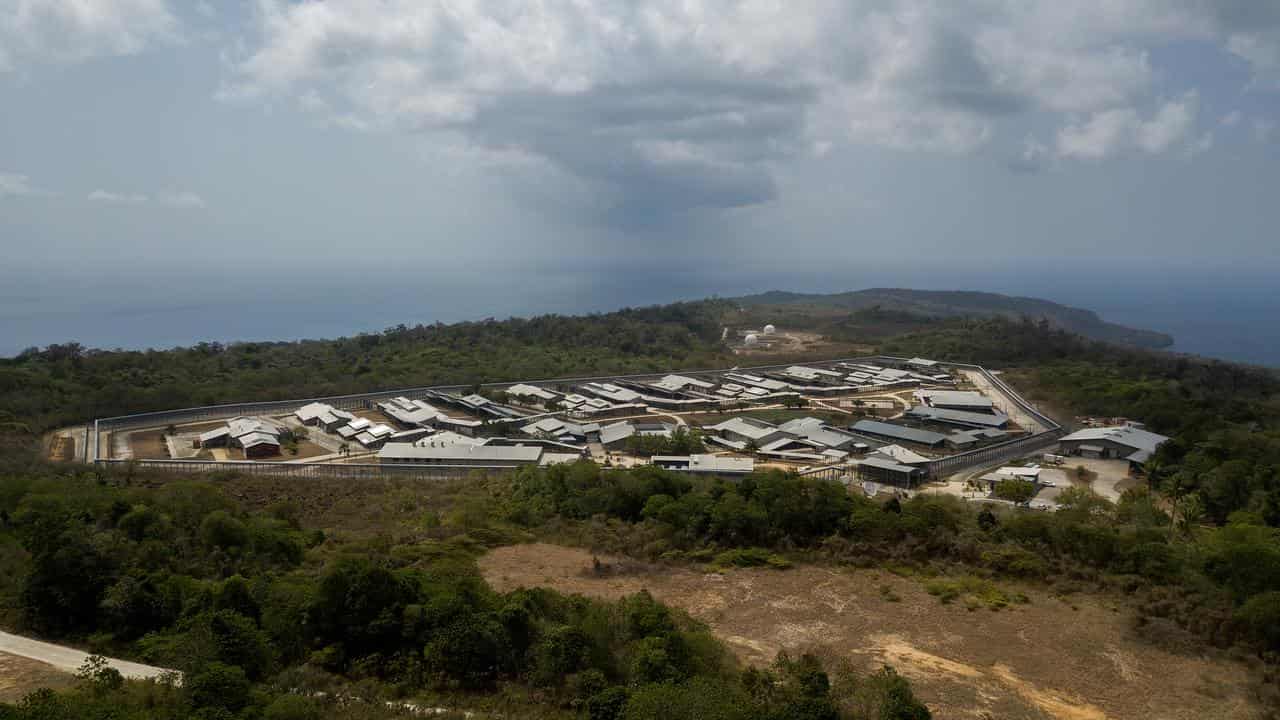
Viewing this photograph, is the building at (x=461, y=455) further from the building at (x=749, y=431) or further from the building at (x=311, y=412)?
the building at (x=749, y=431)

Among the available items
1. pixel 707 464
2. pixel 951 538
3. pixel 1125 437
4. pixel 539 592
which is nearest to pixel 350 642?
pixel 539 592

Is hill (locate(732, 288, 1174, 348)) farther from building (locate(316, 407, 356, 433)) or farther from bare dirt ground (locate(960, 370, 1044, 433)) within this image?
building (locate(316, 407, 356, 433))

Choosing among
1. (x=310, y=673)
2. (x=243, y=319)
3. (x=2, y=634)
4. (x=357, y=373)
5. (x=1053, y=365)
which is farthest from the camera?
(x=243, y=319)

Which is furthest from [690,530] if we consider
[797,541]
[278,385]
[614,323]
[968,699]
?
[614,323]

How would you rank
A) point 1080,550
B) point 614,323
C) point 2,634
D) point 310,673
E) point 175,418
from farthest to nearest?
1. point 614,323
2. point 175,418
3. point 1080,550
4. point 2,634
5. point 310,673

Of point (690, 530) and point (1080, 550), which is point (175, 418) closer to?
point (690, 530)
